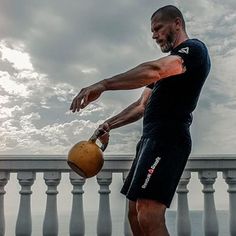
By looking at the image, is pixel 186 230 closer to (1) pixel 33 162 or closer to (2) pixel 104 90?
(1) pixel 33 162

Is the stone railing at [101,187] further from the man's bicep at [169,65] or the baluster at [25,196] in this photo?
the man's bicep at [169,65]

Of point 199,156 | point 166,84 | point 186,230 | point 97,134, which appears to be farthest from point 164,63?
point 186,230

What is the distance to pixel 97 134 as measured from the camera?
99.6 inches

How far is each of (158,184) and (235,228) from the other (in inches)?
66.4

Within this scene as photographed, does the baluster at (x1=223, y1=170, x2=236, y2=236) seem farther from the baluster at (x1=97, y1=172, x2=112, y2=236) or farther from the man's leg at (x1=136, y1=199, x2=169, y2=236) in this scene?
the man's leg at (x1=136, y1=199, x2=169, y2=236)

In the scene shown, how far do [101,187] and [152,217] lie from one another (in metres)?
1.47

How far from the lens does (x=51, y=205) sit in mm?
3533

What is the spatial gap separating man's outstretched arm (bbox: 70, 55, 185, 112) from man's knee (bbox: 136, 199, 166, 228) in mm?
595

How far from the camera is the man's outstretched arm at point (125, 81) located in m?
1.89

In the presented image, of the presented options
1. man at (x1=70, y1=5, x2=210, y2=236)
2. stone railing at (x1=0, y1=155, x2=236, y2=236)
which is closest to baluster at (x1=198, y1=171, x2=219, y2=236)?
stone railing at (x1=0, y1=155, x2=236, y2=236)

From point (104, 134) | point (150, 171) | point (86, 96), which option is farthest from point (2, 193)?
point (86, 96)

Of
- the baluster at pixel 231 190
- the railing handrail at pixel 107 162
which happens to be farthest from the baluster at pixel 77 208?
the baluster at pixel 231 190

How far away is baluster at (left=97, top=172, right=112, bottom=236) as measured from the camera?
348 centimetres

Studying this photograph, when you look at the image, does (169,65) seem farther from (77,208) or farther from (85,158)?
(77,208)
